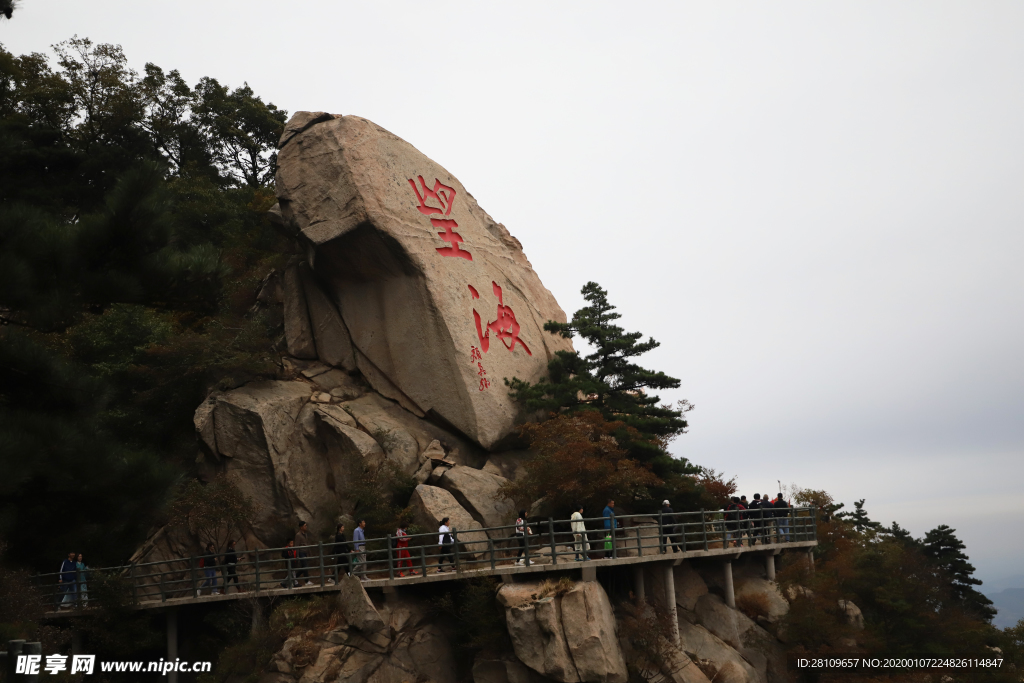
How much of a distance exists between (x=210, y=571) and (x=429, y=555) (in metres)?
4.74

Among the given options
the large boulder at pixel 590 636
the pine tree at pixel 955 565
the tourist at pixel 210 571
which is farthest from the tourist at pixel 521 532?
the pine tree at pixel 955 565

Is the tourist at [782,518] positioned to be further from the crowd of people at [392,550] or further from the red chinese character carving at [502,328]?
the red chinese character carving at [502,328]

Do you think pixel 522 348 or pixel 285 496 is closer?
pixel 285 496

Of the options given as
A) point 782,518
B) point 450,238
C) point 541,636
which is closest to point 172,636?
point 541,636

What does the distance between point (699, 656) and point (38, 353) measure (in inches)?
496

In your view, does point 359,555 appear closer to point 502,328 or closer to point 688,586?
point 688,586

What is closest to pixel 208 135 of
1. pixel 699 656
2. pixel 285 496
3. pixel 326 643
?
pixel 285 496

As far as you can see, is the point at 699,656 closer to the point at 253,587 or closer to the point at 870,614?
the point at 870,614

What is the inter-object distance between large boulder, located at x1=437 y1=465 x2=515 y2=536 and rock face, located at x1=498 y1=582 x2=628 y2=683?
12.7 ft

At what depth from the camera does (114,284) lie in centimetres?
952

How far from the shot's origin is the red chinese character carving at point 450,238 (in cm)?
2112

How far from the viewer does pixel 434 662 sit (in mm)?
14867

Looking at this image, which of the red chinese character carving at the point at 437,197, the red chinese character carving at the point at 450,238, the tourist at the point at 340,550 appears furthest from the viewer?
the red chinese character carving at the point at 437,197

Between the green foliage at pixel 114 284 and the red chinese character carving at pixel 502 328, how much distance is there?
5.10 meters
